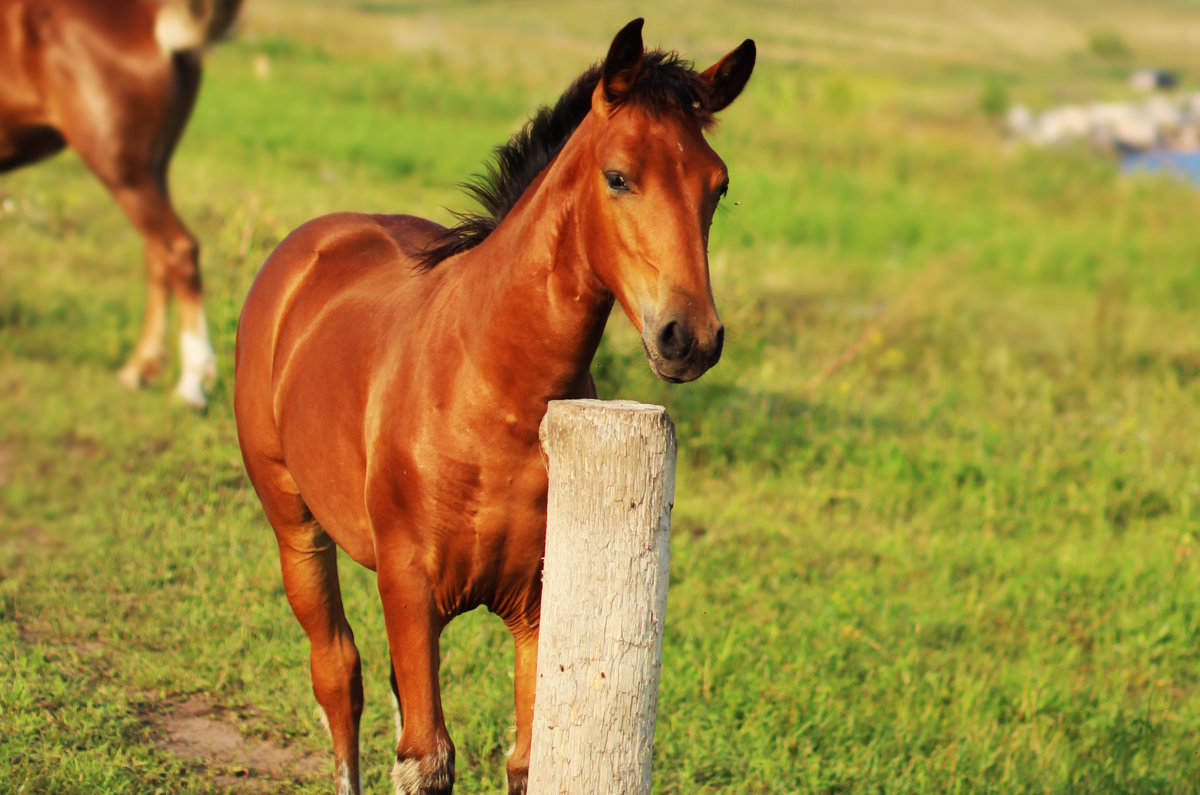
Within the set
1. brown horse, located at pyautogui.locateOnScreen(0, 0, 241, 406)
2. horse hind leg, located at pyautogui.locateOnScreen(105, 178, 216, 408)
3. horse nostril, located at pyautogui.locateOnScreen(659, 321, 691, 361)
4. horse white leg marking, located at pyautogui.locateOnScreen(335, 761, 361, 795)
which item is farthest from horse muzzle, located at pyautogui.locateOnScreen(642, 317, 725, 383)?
brown horse, located at pyautogui.locateOnScreen(0, 0, 241, 406)

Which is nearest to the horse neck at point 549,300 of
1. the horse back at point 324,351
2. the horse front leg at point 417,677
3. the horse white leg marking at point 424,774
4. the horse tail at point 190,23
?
the horse back at point 324,351

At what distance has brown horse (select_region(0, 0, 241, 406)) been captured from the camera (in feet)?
22.9

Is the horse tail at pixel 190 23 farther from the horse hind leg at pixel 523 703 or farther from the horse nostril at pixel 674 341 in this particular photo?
the horse nostril at pixel 674 341

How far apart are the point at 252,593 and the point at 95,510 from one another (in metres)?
1.39

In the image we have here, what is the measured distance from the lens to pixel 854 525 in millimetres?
5750

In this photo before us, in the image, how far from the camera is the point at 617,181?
7.66 ft

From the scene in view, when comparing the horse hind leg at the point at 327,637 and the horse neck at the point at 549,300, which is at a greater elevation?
the horse neck at the point at 549,300

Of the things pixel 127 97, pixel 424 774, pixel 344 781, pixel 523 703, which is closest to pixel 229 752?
pixel 344 781

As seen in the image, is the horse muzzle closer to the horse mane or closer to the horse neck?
the horse neck

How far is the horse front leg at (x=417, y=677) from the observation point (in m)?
2.72

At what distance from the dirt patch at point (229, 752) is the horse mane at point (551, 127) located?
1.66 m

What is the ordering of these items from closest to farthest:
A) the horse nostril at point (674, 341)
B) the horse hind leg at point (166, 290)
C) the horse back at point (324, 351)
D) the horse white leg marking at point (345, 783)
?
the horse nostril at point (674, 341)
the horse back at point (324, 351)
the horse white leg marking at point (345, 783)
the horse hind leg at point (166, 290)

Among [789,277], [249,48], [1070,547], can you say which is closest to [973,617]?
[1070,547]

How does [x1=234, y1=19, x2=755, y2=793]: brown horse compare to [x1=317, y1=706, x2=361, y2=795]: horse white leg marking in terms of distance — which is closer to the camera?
[x1=234, y1=19, x2=755, y2=793]: brown horse
